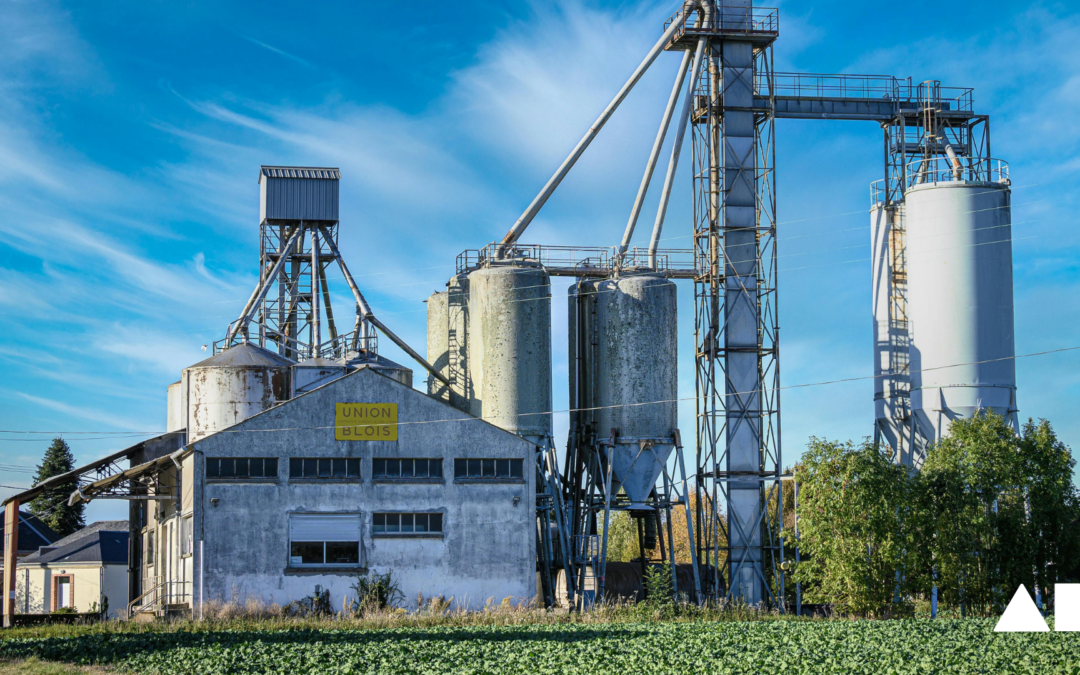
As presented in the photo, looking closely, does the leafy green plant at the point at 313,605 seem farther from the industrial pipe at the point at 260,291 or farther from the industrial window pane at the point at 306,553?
the industrial pipe at the point at 260,291

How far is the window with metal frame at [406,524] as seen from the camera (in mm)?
38969

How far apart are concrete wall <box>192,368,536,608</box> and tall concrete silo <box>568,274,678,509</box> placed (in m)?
3.82

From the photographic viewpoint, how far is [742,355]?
4422 cm

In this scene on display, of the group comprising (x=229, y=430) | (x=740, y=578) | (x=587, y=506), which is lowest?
(x=740, y=578)

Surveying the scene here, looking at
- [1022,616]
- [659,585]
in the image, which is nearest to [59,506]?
[659,585]

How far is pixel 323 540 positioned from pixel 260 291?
67.0 feet

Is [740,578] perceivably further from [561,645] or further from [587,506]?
[561,645]

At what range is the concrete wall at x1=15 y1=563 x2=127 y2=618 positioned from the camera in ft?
→ 205

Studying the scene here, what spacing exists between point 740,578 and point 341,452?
1509 centimetres

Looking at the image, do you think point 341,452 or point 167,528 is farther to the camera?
point 167,528

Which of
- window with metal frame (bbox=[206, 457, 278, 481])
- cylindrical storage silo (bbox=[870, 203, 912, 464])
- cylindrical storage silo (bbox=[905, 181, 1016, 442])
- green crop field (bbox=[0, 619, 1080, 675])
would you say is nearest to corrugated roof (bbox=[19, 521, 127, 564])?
window with metal frame (bbox=[206, 457, 278, 481])

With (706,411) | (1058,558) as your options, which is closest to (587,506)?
(706,411)

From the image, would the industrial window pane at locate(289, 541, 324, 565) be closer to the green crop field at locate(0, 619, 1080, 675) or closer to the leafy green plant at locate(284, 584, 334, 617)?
the leafy green plant at locate(284, 584, 334, 617)

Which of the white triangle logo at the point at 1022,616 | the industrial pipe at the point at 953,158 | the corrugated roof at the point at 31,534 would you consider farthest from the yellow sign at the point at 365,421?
the corrugated roof at the point at 31,534
